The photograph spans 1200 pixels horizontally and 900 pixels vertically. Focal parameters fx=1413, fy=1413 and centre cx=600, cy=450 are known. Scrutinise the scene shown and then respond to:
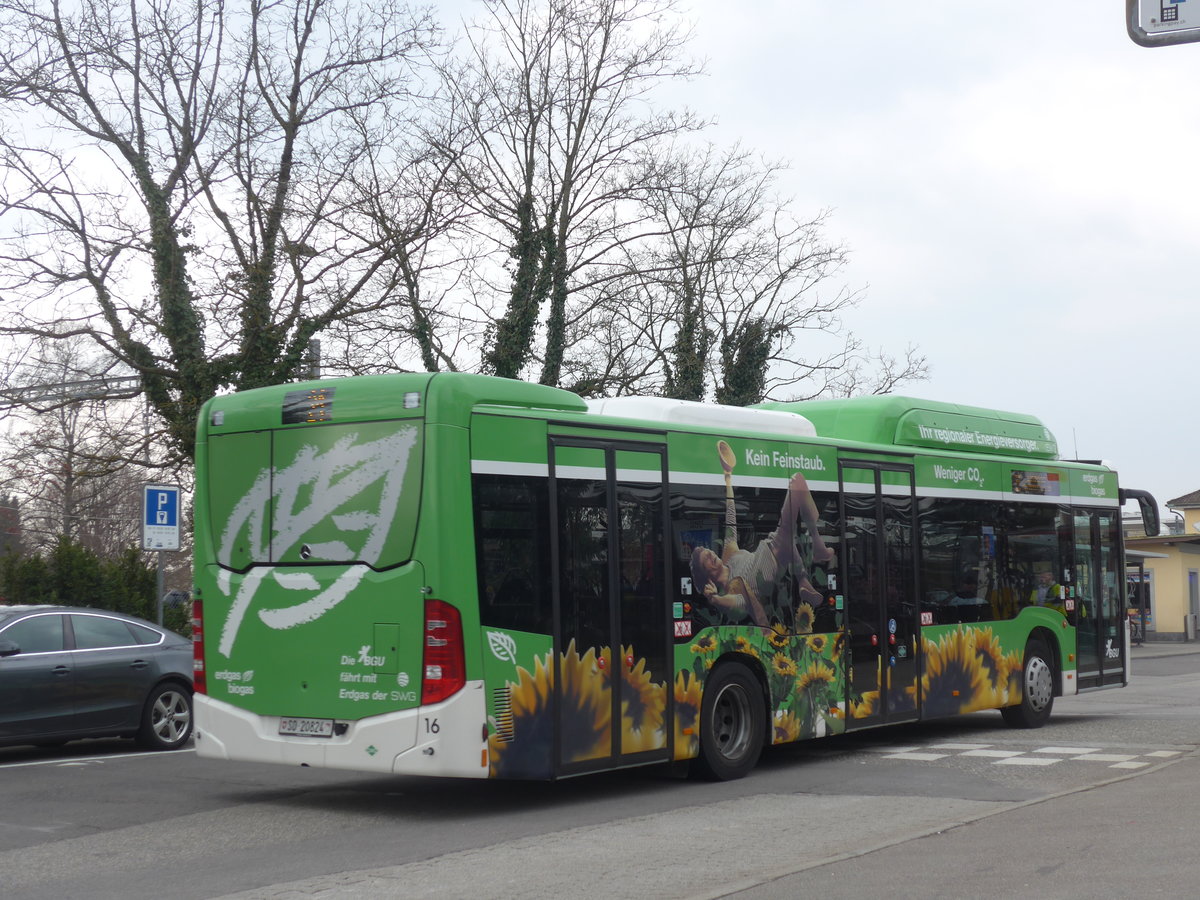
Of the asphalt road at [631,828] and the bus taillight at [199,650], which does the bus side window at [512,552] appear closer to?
the asphalt road at [631,828]

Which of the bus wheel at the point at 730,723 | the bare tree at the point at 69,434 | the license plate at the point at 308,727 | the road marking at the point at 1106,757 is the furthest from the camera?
the bare tree at the point at 69,434

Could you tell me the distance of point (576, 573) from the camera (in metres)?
10.1

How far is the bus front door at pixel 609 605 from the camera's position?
32.7 ft

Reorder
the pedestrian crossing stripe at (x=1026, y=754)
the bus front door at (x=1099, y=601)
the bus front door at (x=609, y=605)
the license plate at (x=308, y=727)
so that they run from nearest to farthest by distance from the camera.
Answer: the license plate at (x=308, y=727) → the bus front door at (x=609, y=605) → the pedestrian crossing stripe at (x=1026, y=754) → the bus front door at (x=1099, y=601)

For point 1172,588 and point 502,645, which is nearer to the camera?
point 502,645

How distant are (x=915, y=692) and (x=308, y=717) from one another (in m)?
6.60

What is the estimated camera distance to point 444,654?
30.1 ft

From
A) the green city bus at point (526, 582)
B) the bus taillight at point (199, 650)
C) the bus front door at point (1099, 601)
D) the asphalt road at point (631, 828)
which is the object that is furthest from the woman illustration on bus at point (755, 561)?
the bus front door at point (1099, 601)

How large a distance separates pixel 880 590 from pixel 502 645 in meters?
5.24

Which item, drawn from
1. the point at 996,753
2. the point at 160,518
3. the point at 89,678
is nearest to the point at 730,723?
the point at 996,753

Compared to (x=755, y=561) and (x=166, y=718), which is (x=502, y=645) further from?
(x=166, y=718)

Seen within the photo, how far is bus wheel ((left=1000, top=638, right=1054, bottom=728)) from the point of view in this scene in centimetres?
1574

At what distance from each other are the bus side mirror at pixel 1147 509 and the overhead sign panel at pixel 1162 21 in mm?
9612

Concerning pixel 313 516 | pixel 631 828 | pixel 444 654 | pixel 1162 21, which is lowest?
pixel 631 828
